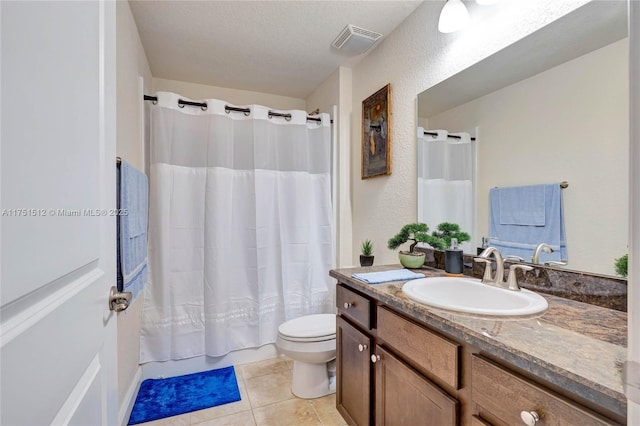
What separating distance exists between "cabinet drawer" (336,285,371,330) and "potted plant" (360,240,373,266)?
0.55 meters

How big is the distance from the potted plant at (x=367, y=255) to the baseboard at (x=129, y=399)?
161 centimetres

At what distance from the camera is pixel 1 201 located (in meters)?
0.36

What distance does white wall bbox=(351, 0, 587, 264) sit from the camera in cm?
125

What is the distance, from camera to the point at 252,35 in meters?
1.99

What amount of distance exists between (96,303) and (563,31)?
172 centimetres

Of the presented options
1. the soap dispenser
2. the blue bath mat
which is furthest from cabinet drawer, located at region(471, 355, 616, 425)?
the blue bath mat

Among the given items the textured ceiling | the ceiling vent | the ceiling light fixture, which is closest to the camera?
the ceiling light fixture

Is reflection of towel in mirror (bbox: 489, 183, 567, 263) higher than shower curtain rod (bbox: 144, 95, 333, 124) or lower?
lower

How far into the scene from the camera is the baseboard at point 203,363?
212 centimetres

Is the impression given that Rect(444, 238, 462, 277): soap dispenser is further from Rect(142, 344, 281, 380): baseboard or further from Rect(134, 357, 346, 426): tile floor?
Rect(142, 344, 281, 380): baseboard

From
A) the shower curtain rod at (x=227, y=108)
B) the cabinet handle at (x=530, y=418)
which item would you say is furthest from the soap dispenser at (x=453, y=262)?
the shower curtain rod at (x=227, y=108)

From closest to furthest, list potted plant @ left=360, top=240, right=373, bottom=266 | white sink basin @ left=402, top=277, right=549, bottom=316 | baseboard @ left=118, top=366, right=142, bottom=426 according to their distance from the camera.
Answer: white sink basin @ left=402, top=277, right=549, bottom=316, baseboard @ left=118, top=366, right=142, bottom=426, potted plant @ left=360, top=240, right=373, bottom=266

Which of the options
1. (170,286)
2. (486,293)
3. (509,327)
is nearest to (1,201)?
(509,327)

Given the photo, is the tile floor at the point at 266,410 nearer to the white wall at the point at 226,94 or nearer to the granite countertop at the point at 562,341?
the granite countertop at the point at 562,341
